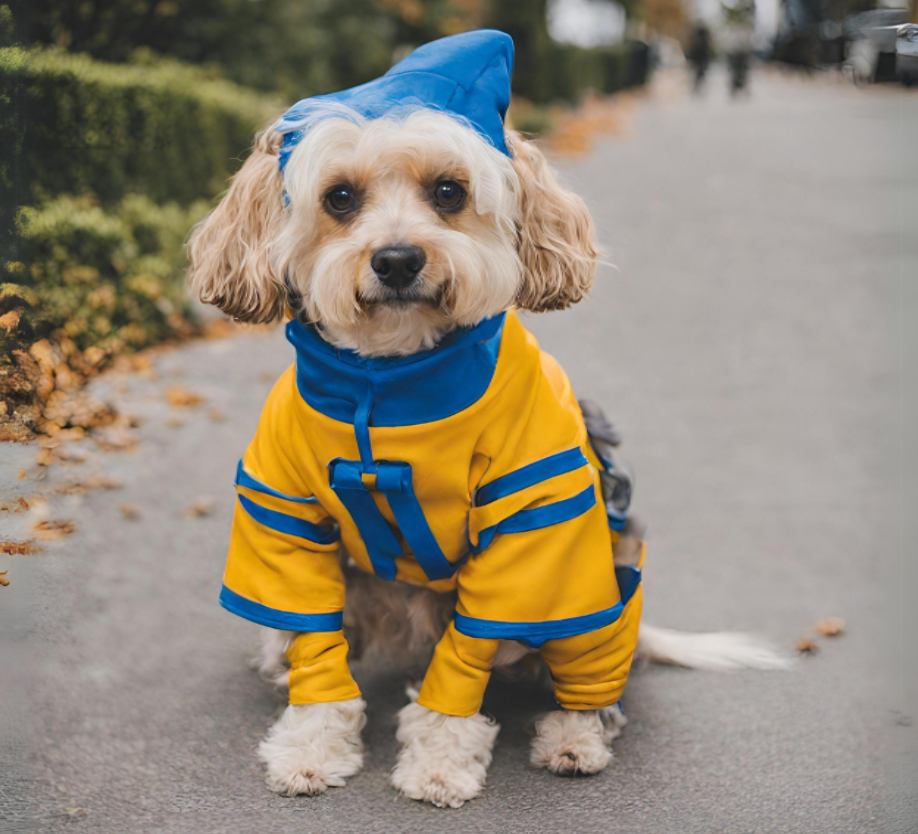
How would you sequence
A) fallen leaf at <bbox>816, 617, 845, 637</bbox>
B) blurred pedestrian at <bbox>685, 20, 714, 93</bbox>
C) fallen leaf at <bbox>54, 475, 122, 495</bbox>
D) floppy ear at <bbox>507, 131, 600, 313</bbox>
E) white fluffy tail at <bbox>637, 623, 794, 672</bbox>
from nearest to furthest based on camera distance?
floppy ear at <bbox>507, 131, 600, 313</bbox>, white fluffy tail at <bbox>637, 623, 794, 672</bbox>, fallen leaf at <bbox>54, 475, 122, 495</bbox>, fallen leaf at <bbox>816, 617, 845, 637</bbox>, blurred pedestrian at <bbox>685, 20, 714, 93</bbox>

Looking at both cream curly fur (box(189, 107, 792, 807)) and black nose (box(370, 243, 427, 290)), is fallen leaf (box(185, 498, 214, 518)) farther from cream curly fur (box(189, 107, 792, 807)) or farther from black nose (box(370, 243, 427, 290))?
black nose (box(370, 243, 427, 290))

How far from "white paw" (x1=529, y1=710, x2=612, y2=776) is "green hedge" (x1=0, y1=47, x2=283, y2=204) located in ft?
9.39

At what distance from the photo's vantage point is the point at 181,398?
550 centimetres

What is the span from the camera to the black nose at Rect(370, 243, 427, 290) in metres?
2.31

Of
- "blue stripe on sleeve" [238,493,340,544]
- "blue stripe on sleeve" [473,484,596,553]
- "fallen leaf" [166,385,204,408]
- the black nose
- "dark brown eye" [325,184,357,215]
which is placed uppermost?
"dark brown eye" [325,184,357,215]

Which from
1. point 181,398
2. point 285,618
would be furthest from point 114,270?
point 285,618

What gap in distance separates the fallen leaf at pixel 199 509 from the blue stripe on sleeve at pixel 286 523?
6.15 feet

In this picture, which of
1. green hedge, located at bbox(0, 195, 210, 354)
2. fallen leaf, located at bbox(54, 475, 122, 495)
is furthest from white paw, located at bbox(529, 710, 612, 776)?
green hedge, located at bbox(0, 195, 210, 354)

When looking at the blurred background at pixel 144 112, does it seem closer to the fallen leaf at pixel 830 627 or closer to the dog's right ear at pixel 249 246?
the dog's right ear at pixel 249 246

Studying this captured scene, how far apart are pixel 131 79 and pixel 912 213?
278 inches

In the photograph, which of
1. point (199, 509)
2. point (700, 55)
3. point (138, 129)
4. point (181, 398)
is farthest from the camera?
point (700, 55)

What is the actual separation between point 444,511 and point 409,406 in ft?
0.94

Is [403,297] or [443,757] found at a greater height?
[403,297]

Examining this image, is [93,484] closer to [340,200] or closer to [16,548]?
[340,200]
